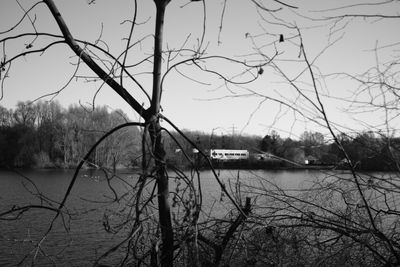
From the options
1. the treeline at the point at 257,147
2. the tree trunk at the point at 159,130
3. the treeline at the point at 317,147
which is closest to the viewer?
the tree trunk at the point at 159,130

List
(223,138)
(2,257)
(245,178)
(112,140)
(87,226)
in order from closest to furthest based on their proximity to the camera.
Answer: (112,140), (223,138), (245,178), (2,257), (87,226)

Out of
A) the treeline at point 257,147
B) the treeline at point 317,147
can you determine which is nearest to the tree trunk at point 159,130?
the treeline at point 257,147

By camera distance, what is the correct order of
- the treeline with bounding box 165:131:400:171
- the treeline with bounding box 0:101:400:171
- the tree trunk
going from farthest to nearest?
the treeline with bounding box 165:131:400:171, the treeline with bounding box 0:101:400:171, the tree trunk

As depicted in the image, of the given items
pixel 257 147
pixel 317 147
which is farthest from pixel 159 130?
pixel 317 147

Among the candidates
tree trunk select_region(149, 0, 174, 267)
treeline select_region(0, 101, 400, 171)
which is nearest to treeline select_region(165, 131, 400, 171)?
treeline select_region(0, 101, 400, 171)

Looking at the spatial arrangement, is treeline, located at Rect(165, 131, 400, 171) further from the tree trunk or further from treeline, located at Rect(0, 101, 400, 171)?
the tree trunk

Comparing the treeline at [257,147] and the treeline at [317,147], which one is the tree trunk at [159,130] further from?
the treeline at [317,147]

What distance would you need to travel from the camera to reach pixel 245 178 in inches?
115

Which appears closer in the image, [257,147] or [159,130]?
[159,130]

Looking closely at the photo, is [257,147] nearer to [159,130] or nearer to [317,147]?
[317,147]

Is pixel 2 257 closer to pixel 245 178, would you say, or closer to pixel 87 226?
pixel 87 226

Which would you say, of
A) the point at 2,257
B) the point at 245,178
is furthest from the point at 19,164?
the point at 245,178

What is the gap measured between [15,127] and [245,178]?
5323 cm

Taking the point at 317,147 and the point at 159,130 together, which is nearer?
the point at 159,130
